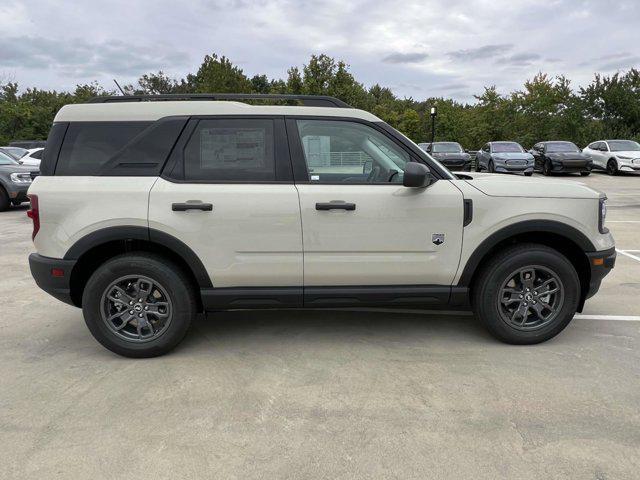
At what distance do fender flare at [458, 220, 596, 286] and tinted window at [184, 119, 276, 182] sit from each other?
160 cm

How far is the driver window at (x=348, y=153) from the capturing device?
→ 370cm

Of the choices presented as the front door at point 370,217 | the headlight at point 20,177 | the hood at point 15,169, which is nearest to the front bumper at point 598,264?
the front door at point 370,217

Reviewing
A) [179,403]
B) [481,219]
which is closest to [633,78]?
[481,219]

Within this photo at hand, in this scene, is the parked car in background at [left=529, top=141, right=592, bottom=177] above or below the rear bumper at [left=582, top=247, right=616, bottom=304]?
above

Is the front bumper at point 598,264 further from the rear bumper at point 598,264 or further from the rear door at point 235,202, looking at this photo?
the rear door at point 235,202

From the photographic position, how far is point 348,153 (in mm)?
3811

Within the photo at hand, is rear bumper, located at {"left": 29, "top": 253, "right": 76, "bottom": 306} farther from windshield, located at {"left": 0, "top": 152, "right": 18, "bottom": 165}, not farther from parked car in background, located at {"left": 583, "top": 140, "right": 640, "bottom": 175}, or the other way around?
parked car in background, located at {"left": 583, "top": 140, "right": 640, "bottom": 175}

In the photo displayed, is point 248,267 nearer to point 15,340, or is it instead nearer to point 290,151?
point 290,151

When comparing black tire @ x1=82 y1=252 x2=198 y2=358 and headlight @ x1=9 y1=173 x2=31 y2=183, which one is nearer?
black tire @ x1=82 y1=252 x2=198 y2=358

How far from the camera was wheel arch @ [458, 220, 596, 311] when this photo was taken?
12.0ft

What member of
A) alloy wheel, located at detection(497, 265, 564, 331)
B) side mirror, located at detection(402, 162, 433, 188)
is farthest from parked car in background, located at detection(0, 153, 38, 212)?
alloy wheel, located at detection(497, 265, 564, 331)

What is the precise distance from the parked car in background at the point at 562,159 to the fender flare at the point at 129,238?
20.2 meters

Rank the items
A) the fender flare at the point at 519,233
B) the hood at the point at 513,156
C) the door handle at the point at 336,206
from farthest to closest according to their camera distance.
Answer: the hood at the point at 513,156
the fender flare at the point at 519,233
the door handle at the point at 336,206

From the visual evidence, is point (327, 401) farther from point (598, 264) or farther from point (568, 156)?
point (568, 156)
